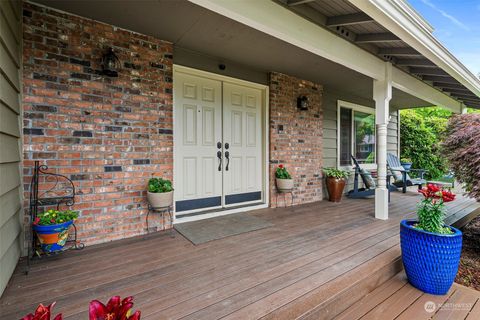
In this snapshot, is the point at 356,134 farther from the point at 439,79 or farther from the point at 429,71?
the point at 429,71

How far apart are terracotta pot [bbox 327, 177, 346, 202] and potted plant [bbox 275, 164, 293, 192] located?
104 cm

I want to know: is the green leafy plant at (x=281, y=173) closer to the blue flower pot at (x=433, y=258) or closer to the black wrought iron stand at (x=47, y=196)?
the blue flower pot at (x=433, y=258)

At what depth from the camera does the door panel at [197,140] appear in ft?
10.5

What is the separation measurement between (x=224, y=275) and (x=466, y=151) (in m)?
3.09

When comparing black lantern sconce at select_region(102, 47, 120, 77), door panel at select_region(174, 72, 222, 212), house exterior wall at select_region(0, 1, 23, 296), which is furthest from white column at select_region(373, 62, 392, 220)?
house exterior wall at select_region(0, 1, 23, 296)

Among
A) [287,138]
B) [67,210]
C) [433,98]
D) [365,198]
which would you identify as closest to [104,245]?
A: [67,210]

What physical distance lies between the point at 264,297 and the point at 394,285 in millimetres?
1313

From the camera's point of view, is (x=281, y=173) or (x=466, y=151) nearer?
(x=466, y=151)

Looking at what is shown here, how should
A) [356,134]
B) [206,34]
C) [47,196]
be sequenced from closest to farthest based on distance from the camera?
[47,196] < [206,34] < [356,134]

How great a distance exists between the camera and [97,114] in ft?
8.00

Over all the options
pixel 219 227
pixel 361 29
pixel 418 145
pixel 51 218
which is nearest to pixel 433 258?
pixel 219 227

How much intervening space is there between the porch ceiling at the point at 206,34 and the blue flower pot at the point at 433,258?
2.43 meters

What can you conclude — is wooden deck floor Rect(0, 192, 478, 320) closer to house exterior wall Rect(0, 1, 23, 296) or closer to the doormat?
the doormat

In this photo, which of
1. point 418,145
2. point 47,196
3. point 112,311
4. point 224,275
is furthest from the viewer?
point 418,145
